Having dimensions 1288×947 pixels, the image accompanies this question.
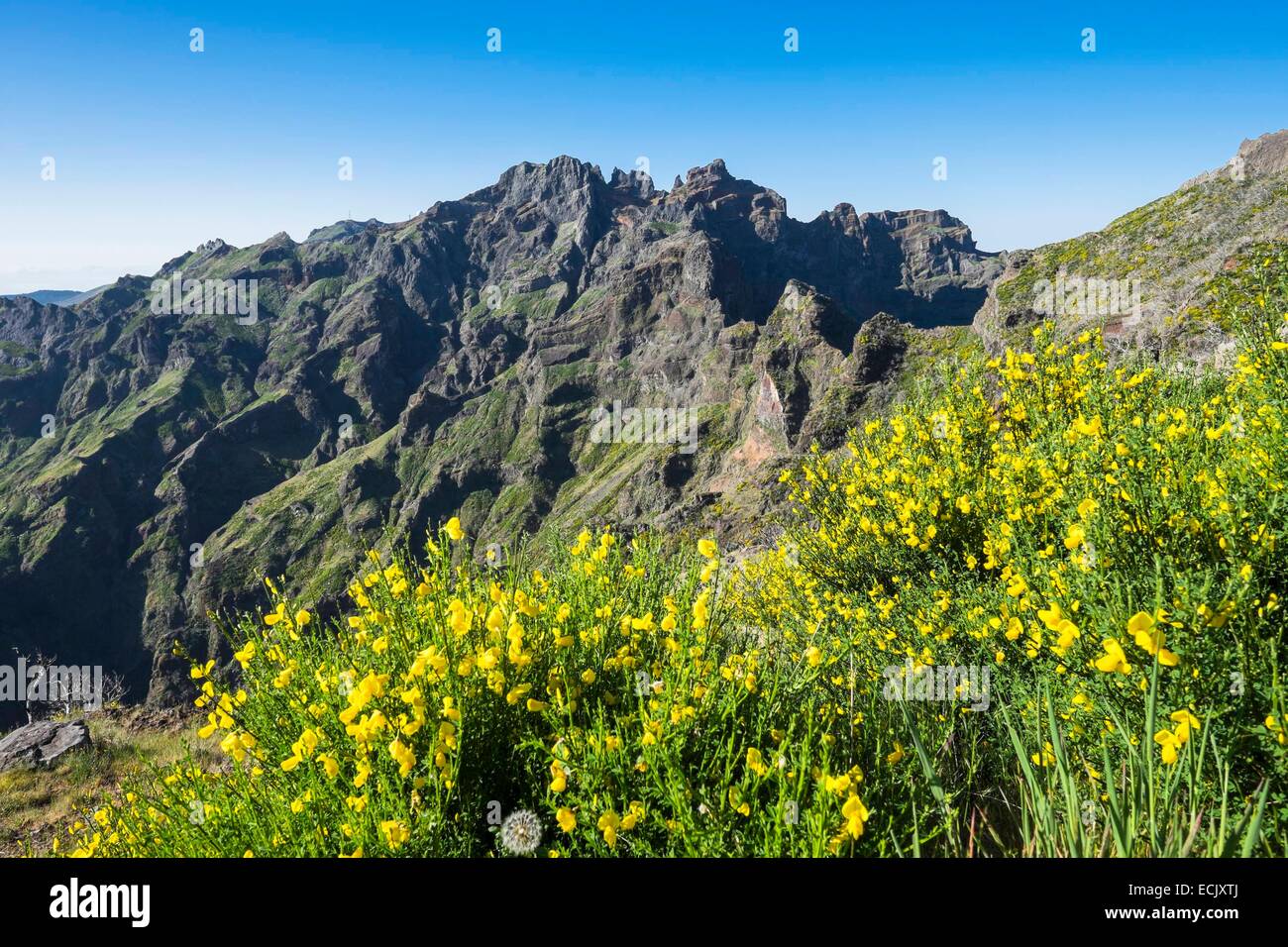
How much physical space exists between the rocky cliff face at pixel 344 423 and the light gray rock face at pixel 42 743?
69952mm

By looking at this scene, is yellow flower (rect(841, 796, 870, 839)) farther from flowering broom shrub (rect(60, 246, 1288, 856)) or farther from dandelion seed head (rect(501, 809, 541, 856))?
dandelion seed head (rect(501, 809, 541, 856))

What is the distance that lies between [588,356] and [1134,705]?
A: 153662 mm

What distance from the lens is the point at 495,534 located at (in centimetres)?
11856

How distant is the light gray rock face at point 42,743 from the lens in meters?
9.77

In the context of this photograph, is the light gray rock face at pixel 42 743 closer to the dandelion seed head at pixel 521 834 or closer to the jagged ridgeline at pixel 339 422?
the dandelion seed head at pixel 521 834

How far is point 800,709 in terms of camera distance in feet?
11.1

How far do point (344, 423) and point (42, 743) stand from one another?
162 metres

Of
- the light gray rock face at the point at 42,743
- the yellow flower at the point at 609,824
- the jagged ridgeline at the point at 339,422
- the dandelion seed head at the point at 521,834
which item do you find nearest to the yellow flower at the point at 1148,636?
the yellow flower at the point at 609,824

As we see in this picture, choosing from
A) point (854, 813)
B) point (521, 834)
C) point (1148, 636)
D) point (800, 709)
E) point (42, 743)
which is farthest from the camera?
point (42, 743)

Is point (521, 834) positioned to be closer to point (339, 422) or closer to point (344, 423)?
point (344, 423)

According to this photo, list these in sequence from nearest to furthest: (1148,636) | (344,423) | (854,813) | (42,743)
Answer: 1. (854,813)
2. (1148,636)
3. (42,743)
4. (344,423)

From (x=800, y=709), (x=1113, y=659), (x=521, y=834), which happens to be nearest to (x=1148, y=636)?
(x=1113, y=659)

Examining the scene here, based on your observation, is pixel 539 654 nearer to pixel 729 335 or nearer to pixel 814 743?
pixel 814 743

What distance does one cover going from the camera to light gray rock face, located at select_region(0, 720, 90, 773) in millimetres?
9766
